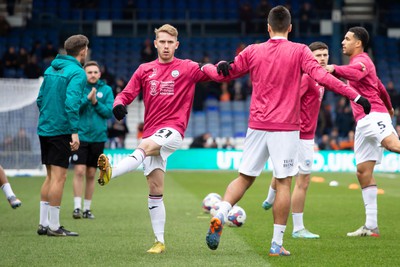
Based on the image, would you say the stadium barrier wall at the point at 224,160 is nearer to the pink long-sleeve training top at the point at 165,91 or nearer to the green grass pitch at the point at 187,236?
the green grass pitch at the point at 187,236

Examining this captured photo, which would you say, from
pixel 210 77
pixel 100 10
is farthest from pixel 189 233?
pixel 100 10

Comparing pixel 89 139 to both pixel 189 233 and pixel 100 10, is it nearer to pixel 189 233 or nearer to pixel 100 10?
pixel 189 233

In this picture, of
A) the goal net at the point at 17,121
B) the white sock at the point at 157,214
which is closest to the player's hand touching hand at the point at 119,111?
the white sock at the point at 157,214

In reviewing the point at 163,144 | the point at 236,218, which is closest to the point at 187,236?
the point at 236,218

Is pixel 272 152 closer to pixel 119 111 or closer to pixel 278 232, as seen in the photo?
pixel 278 232

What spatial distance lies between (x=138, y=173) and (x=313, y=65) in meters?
19.8

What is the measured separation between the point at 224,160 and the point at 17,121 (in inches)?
313

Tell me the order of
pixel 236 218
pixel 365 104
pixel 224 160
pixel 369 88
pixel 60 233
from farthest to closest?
pixel 224 160
pixel 236 218
pixel 369 88
pixel 60 233
pixel 365 104

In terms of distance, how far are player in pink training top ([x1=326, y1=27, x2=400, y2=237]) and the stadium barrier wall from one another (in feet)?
58.9

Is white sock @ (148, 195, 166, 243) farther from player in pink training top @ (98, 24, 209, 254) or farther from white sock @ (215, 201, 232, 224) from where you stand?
white sock @ (215, 201, 232, 224)

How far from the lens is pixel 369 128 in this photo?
10.4m

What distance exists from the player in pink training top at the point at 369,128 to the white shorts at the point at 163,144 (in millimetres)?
2558

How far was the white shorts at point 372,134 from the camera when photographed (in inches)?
407

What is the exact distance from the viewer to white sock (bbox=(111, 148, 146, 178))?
815 cm
